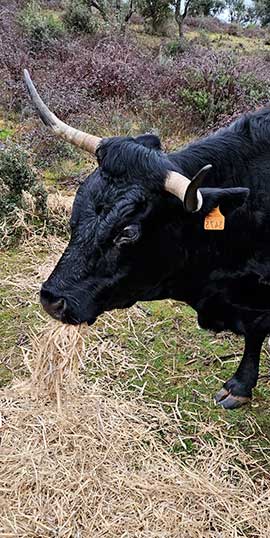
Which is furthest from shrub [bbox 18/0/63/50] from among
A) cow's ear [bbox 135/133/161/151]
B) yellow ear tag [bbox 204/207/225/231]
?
yellow ear tag [bbox 204/207/225/231]

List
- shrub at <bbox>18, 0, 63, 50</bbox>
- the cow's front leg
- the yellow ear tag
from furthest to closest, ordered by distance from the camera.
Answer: shrub at <bbox>18, 0, 63, 50</bbox> < the cow's front leg < the yellow ear tag

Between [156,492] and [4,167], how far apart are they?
3614mm

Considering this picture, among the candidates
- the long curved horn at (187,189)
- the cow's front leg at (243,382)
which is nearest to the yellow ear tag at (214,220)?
the long curved horn at (187,189)

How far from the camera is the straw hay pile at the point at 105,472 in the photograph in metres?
Answer: 2.68

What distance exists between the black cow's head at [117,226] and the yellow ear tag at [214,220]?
59mm

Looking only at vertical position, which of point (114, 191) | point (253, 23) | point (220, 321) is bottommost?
point (253, 23)

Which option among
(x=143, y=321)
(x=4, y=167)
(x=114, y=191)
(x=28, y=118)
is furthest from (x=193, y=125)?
(x=114, y=191)

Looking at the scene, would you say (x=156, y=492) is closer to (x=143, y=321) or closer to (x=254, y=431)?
(x=254, y=431)

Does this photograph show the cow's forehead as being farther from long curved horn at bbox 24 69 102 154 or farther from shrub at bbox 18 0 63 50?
shrub at bbox 18 0 63 50

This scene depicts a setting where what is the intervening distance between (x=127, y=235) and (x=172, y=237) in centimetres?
30

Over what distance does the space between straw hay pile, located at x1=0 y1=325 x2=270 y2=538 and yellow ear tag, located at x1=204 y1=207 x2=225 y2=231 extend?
1309 millimetres

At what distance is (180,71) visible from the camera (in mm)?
10500

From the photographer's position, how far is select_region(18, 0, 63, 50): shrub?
39.4ft

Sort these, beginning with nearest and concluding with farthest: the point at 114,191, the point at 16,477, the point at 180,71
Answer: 1. the point at 114,191
2. the point at 16,477
3. the point at 180,71
